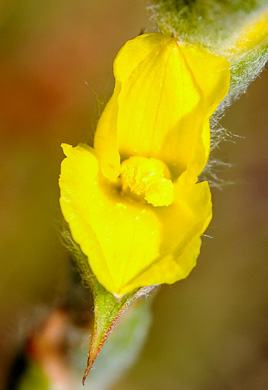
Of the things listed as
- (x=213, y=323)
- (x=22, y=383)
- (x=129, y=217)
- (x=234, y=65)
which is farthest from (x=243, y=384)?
(x=234, y=65)

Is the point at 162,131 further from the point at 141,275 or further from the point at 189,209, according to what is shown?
the point at 141,275

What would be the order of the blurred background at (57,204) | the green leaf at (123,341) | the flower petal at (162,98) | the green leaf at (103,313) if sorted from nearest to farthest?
1. the green leaf at (103,313)
2. the flower petal at (162,98)
3. the green leaf at (123,341)
4. the blurred background at (57,204)

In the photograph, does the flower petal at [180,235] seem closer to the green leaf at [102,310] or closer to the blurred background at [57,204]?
the green leaf at [102,310]

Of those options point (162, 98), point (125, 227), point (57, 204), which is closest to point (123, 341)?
point (125, 227)

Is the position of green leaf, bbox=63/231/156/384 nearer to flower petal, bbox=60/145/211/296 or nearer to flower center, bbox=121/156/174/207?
flower petal, bbox=60/145/211/296

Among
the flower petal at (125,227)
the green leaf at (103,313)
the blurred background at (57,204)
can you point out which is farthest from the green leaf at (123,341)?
the blurred background at (57,204)

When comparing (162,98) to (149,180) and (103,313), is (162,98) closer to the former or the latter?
(149,180)
